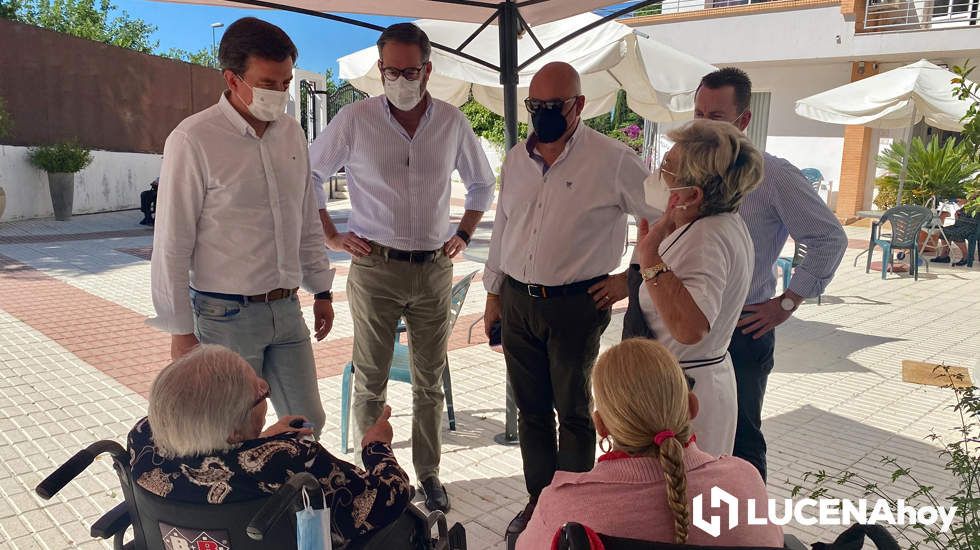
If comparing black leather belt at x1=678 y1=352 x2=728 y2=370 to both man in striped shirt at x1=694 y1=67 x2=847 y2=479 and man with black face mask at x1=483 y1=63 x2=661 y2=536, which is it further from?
man with black face mask at x1=483 y1=63 x2=661 y2=536

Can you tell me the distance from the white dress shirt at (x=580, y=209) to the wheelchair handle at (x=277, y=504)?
1598mm

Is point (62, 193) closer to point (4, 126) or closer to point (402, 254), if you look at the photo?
point (4, 126)

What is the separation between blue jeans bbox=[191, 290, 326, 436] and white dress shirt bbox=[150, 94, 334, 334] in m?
0.07

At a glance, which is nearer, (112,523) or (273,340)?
(112,523)

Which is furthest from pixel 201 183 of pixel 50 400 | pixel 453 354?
pixel 453 354

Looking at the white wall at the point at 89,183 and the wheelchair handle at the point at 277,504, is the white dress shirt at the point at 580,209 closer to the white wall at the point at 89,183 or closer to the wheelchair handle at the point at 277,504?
the wheelchair handle at the point at 277,504

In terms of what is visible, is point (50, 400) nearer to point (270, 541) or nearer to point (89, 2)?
point (270, 541)

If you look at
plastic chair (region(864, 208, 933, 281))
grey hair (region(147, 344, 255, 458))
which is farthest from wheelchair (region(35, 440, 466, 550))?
plastic chair (region(864, 208, 933, 281))

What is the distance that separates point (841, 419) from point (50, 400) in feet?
17.4

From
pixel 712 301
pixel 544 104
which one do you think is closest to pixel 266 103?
pixel 544 104

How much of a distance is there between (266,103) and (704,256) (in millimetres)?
1584

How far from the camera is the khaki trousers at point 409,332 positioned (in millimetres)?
3377

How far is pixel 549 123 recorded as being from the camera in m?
2.98

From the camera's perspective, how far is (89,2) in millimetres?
37781
